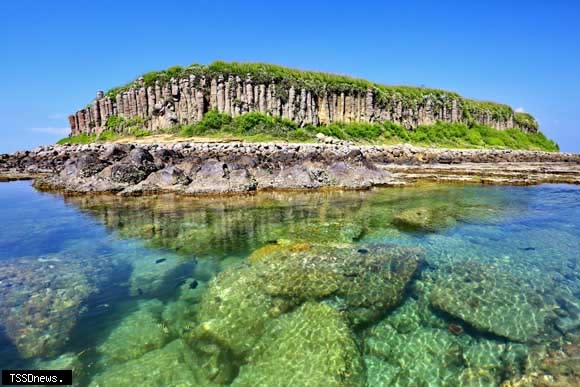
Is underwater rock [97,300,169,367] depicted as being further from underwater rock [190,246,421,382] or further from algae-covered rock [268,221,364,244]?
algae-covered rock [268,221,364,244]

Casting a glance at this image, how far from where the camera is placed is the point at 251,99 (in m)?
45.7

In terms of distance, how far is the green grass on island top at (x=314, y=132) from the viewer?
142 feet

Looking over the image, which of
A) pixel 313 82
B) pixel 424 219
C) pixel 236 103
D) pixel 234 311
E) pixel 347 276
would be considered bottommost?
pixel 234 311

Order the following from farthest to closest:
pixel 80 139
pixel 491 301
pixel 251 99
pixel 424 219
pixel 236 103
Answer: pixel 80 139, pixel 251 99, pixel 236 103, pixel 424 219, pixel 491 301

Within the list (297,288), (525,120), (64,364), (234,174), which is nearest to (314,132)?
(234,174)

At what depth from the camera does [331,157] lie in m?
26.2

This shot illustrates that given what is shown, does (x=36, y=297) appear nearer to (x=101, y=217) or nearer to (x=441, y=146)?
(x=101, y=217)

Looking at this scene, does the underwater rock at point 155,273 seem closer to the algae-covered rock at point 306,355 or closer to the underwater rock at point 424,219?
the algae-covered rock at point 306,355

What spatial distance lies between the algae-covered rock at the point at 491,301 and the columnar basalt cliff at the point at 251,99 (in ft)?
131

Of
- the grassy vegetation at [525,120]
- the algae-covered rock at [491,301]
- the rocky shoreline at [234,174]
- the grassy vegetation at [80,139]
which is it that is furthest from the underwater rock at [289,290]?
the grassy vegetation at [525,120]

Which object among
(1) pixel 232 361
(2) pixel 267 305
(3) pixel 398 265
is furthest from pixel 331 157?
(1) pixel 232 361

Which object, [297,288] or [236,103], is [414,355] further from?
[236,103]

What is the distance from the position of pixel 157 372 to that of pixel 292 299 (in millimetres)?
3094

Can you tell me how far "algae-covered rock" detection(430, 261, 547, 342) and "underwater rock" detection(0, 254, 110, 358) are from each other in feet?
25.5
